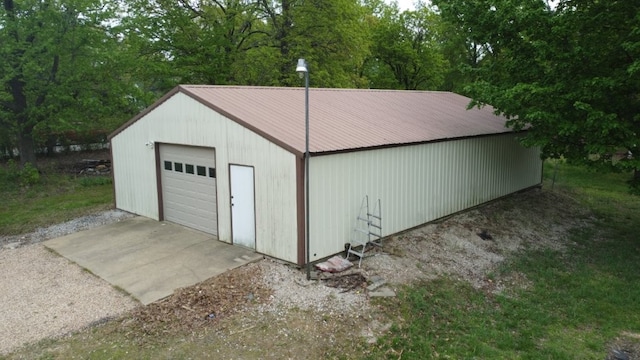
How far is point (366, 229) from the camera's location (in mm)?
9969

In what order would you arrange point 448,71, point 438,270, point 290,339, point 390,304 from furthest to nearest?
point 448,71 < point 438,270 < point 390,304 < point 290,339

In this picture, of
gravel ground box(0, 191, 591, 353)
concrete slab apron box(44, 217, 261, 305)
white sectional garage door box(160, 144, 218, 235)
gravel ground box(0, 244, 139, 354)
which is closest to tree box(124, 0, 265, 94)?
Answer: white sectional garage door box(160, 144, 218, 235)

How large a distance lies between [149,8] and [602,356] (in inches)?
851

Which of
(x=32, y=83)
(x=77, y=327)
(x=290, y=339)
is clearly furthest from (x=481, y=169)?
(x=32, y=83)

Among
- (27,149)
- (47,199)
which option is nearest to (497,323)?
(47,199)

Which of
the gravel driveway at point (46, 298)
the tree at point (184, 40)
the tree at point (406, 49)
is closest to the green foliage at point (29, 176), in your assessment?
the tree at point (184, 40)

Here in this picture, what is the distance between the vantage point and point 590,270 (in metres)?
10.1

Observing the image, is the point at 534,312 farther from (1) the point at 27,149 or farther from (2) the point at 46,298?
(1) the point at 27,149

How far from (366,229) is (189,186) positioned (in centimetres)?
477

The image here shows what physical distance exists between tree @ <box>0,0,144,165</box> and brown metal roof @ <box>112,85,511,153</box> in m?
8.96

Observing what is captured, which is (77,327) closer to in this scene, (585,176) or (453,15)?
(453,15)

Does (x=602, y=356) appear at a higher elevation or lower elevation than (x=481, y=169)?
lower

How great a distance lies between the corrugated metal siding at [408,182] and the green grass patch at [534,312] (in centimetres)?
213

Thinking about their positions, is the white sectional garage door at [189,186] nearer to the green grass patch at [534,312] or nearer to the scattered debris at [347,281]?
the scattered debris at [347,281]
